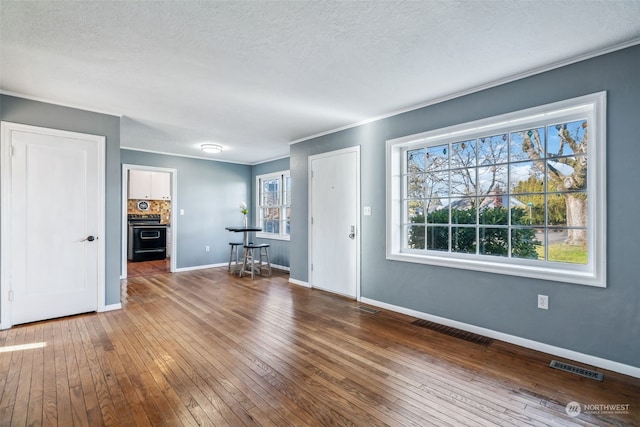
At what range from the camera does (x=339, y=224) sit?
4.47 metres

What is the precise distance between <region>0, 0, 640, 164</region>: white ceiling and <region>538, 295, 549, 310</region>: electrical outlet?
195cm

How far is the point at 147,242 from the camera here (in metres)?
7.63

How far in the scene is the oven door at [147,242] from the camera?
751 cm

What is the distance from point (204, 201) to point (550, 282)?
6113 millimetres

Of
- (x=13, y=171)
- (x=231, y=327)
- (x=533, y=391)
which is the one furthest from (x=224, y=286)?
Answer: (x=533, y=391)

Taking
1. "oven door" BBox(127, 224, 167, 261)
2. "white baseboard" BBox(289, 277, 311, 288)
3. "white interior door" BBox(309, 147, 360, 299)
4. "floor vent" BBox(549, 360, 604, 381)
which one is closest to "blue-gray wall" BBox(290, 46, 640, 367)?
"floor vent" BBox(549, 360, 604, 381)

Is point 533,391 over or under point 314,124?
under

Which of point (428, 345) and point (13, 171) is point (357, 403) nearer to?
point (428, 345)

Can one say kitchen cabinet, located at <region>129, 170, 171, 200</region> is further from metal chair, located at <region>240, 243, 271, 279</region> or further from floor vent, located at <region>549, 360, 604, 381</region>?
floor vent, located at <region>549, 360, 604, 381</region>

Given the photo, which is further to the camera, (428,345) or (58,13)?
(428,345)

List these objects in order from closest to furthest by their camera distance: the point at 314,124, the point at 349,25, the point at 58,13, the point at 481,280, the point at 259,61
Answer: the point at 58,13
the point at 349,25
the point at 259,61
the point at 481,280
the point at 314,124

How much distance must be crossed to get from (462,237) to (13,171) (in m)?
4.77

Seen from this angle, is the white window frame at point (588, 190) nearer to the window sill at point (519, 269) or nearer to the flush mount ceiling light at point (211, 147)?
the window sill at point (519, 269)

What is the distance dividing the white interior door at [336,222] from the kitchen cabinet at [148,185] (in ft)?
14.7
